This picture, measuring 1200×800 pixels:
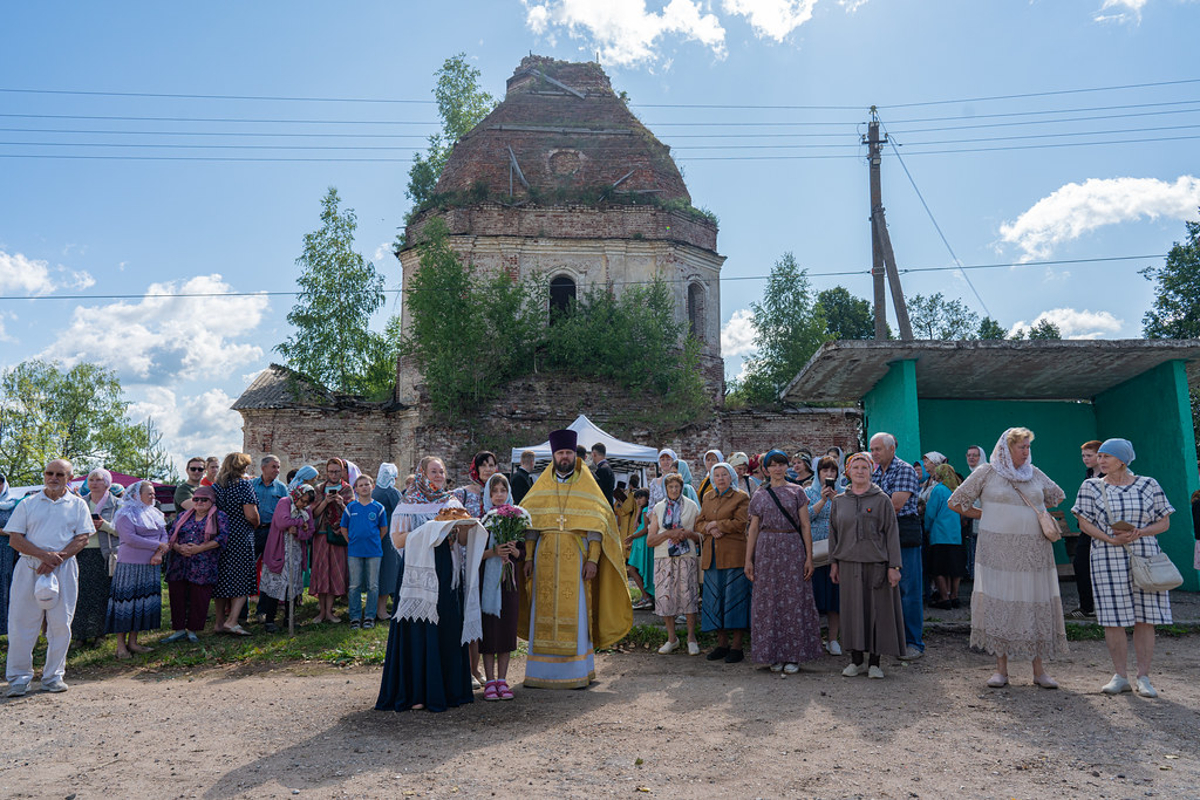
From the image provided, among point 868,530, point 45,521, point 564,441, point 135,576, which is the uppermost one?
point 564,441

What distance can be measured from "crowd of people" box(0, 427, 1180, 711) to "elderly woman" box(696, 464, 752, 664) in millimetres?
18

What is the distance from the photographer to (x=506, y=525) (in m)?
6.53

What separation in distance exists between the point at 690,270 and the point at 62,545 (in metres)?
20.8

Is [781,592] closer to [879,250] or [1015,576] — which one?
[1015,576]

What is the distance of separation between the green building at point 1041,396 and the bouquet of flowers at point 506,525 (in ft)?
17.8

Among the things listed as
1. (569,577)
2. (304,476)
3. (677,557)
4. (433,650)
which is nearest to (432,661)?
(433,650)

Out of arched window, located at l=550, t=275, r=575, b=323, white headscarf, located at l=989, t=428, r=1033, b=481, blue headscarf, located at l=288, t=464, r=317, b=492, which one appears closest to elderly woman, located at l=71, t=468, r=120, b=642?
blue headscarf, located at l=288, t=464, r=317, b=492

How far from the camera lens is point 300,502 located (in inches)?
359

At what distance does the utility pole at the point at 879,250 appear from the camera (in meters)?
18.1

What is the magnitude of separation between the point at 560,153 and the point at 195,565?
20.9 m

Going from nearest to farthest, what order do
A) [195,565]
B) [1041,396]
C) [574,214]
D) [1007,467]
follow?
[1007,467] → [195,565] → [1041,396] → [574,214]

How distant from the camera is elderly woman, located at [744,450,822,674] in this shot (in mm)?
7168

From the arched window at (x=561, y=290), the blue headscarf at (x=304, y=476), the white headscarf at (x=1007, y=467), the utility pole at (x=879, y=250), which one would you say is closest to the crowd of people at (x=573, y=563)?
the white headscarf at (x=1007, y=467)

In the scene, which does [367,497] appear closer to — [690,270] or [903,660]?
[903,660]
